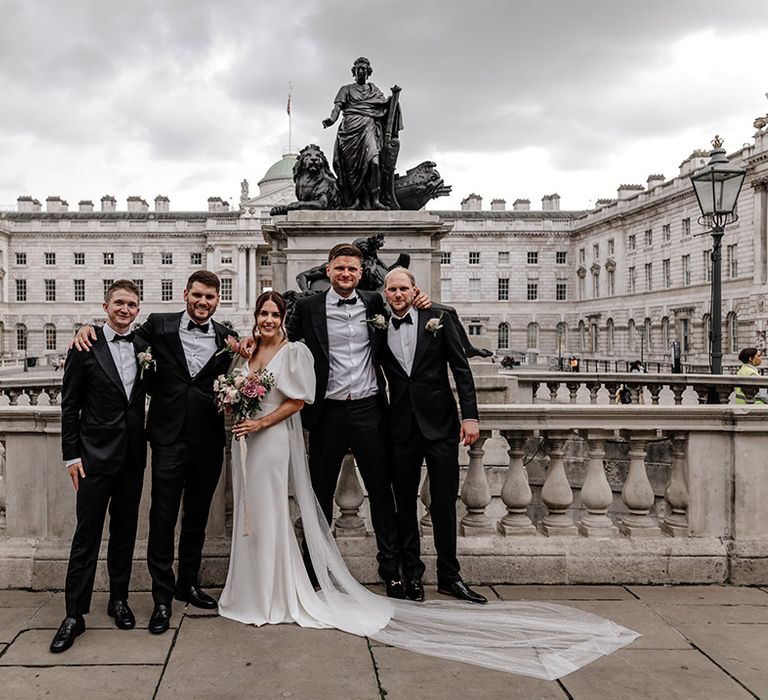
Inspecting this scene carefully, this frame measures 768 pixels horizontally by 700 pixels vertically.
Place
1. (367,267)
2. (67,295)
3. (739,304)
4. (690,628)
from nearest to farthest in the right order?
1. (690,628)
2. (367,267)
3. (739,304)
4. (67,295)

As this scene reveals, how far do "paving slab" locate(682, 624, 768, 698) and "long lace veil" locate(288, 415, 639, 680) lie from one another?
362 mm

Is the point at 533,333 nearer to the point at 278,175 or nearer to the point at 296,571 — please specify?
the point at 278,175

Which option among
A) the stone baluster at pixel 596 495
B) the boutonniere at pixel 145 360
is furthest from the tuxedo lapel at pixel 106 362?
the stone baluster at pixel 596 495

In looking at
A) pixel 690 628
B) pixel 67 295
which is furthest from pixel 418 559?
pixel 67 295

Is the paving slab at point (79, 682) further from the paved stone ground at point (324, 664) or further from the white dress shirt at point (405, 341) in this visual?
the white dress shirt at point (405, 341)

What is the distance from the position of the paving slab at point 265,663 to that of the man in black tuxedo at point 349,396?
58cm

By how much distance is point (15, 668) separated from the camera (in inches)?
124

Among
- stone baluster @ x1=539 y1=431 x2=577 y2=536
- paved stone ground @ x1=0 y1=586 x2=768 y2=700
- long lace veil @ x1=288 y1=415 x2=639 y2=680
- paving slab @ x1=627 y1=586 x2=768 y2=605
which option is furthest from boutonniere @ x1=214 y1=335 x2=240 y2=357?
paving slab @ x1=627 y1=586 x2=768 y2=605

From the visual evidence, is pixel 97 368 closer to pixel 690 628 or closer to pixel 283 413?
pixel 283 413

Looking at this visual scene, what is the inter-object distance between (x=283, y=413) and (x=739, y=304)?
4900 cm

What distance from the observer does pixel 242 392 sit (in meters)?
3.66

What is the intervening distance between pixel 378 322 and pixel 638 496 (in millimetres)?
2057

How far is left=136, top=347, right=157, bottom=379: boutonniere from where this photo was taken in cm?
364

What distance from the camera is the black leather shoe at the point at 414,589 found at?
3.94 metres
